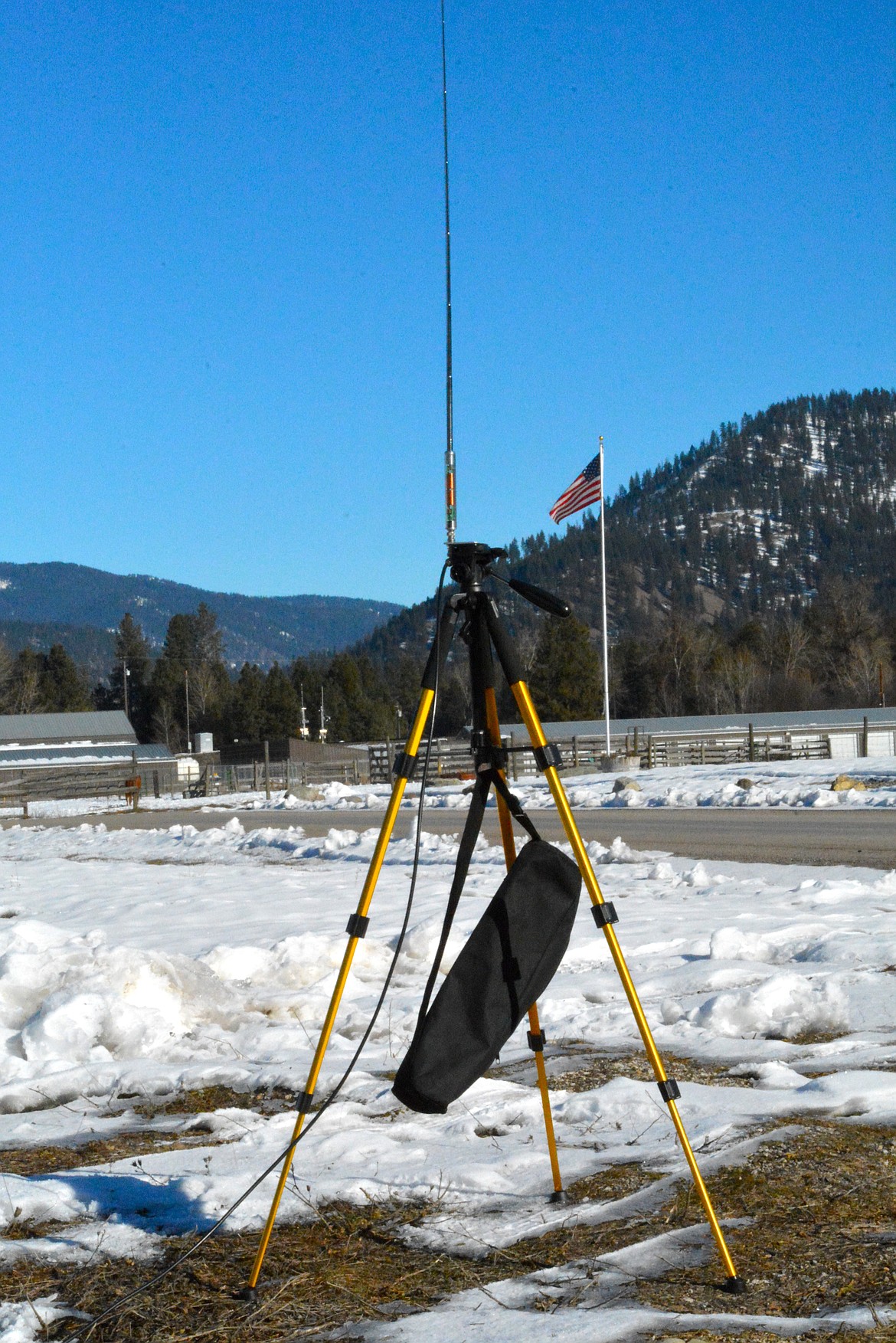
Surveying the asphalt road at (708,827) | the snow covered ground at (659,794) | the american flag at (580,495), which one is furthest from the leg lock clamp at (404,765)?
the american flag at (580,495)

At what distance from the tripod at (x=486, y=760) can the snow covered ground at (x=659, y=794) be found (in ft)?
57.7

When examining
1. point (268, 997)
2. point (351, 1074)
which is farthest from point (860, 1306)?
point (268, 997)

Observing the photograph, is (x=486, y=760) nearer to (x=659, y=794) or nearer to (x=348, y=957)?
(x=348, y=957)

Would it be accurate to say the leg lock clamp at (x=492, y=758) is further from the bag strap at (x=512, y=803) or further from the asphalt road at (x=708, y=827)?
the asphalt road at (x=708, y=827)

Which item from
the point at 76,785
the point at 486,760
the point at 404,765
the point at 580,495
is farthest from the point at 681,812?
→ the point at 76,785

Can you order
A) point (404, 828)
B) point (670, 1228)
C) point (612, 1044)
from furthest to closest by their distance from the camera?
1. point (404, 828)
2. point (612, 1044)
3. point (670, 1228)

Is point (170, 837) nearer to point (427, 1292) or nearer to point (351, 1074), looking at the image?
point (351, 1074)

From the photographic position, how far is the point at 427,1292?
114 inches

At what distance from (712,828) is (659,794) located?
7.19m

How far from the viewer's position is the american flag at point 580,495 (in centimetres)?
2980

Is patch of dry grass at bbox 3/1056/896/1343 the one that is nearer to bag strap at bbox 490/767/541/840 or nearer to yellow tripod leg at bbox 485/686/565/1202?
yellow tripod leg at bbox 485/686/565/1202

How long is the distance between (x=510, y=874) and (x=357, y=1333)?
1232 millimetres

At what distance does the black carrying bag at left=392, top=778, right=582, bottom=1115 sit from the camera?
3164 mm

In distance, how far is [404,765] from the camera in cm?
330
